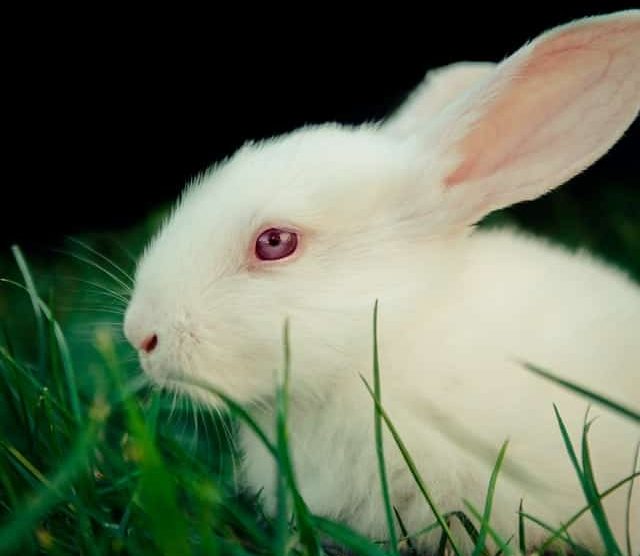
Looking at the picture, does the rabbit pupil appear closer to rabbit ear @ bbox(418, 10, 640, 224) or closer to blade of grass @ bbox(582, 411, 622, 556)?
rabbit ear @ bbox(418, 10, 640, 224)

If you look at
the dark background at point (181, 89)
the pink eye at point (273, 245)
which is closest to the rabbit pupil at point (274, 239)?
the pink eye at point (273, 245)

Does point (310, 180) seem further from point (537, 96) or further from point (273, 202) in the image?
point (537, 96)

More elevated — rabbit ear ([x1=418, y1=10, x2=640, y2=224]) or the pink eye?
rabbit ear ([x1=418, y1=10, x2=640, y2=224])

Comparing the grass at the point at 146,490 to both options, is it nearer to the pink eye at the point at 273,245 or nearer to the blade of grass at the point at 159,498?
the blade of grass at the point at 159,498

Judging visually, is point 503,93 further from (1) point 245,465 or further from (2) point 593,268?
(1) point 245,465

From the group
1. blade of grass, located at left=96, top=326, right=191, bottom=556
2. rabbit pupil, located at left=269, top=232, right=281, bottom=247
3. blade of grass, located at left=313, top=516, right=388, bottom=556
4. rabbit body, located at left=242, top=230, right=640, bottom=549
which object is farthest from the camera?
rabbit pupil, located at left=269, top=232, right=281, bottom=247

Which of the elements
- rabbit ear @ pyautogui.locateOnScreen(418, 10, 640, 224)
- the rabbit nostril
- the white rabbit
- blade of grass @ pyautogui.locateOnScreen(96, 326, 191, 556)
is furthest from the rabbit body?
blade of grass @ pyautogui.locateOnScreen(96, 326, 191, 556)

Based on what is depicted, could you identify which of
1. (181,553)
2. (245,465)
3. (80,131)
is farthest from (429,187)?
(80,131)
